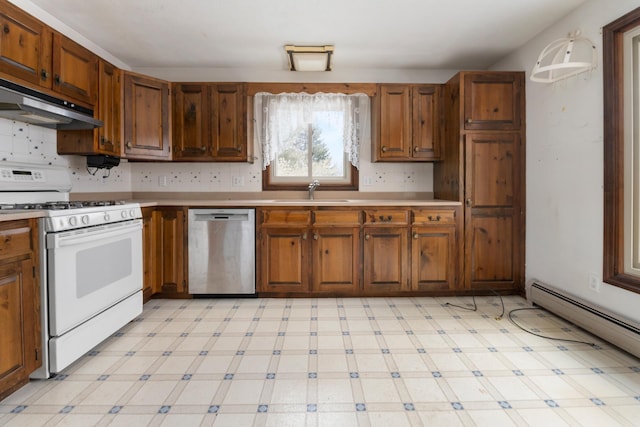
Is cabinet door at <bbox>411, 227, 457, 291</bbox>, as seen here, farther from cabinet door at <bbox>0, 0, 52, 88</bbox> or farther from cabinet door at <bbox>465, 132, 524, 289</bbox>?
cabinet door at <bbox>0, 0, 52, 88</bbox>

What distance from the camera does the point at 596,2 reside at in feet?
7.82

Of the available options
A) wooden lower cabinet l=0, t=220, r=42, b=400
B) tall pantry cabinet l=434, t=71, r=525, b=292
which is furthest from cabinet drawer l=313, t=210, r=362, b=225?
wooden lower cabinet l=0, t=220, r=42, b=400

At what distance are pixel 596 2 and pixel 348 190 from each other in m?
2.45

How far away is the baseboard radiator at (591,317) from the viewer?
81.2 inches

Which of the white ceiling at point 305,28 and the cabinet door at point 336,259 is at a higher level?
the white ceiling at point 305,28

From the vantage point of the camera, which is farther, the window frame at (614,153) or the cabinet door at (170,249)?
the cabinet door at (170,249)

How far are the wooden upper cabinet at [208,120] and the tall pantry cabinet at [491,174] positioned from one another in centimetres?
211

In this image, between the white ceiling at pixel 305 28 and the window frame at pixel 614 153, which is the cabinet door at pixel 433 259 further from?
the white ceiling at pixel 305 28

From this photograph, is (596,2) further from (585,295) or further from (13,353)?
(13,353)

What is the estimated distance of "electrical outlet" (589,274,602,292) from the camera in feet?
7.85

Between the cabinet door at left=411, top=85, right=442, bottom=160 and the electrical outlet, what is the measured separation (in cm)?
166

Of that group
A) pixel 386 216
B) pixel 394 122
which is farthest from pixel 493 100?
pixel 386 216

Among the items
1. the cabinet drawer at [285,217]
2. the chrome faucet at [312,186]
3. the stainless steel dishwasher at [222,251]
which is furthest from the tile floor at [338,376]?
the chrome faucet at [312,186]

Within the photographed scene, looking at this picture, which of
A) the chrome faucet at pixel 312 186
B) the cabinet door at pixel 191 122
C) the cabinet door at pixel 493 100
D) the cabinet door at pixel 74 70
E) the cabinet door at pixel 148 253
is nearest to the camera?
the cabinet door at pixel 74 70
